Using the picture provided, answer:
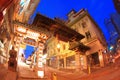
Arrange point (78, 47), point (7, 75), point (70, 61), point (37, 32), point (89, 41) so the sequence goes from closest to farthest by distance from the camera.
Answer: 1. point (7, 75)
2. point (37, 32)
3. point (78, 47)
4. point (89, 41)
5. point (70, 61)

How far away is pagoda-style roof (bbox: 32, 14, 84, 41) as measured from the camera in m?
21.4

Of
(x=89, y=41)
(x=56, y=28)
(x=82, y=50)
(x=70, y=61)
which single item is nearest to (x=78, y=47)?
(x=82, y=50)

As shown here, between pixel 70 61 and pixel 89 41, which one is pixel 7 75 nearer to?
pixel 70 61

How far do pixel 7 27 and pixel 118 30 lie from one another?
117 ft

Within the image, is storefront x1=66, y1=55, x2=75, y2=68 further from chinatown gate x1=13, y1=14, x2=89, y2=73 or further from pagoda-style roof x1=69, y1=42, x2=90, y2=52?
chinatown gate x1=13, y1=14, x2=89, y2=73

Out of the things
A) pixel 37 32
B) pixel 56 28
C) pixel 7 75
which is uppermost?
pixel 56 28

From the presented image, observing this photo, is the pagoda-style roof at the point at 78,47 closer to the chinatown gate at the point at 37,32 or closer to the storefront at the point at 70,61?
the chinatown gate at the point at 37,32

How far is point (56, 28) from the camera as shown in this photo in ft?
75.3

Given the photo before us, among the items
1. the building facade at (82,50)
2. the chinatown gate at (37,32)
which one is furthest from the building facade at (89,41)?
the chinatown gate at (37,32)

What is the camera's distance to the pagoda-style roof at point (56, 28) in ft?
70.1

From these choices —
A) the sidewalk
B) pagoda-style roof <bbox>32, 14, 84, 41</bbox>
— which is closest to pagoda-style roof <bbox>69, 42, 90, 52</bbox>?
pagoda-style roof <bbox>32, 14, 84, 41</bbox>

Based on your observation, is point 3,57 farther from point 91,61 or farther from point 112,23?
point 112,23

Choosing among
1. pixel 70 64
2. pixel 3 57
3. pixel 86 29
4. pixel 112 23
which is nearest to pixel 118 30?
pixel 112 23

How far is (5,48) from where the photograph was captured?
21000 mm
